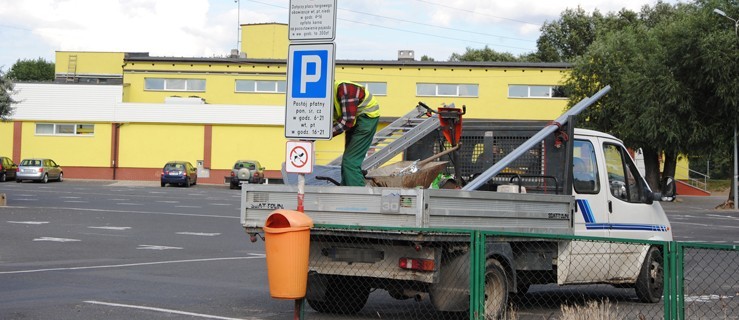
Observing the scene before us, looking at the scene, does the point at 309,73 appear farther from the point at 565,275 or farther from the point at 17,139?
the point at 17,139

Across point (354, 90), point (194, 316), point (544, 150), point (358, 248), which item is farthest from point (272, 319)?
point (544, 150)

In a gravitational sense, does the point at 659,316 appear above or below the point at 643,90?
below

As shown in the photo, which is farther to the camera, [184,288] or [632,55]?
[632,55]

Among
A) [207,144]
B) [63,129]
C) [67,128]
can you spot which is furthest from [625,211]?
[63,129]

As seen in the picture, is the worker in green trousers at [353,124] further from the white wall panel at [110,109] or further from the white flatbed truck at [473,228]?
the white wall panel at [110,109]

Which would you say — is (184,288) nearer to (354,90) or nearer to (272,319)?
(272,319)

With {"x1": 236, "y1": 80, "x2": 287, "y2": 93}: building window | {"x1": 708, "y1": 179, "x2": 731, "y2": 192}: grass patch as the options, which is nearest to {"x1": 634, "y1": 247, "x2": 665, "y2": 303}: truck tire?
{"x1": 236, "y1": 80, "x2": 287, "y2": 93}: building window

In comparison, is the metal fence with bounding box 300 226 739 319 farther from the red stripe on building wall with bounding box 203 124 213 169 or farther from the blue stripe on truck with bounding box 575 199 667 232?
the red stripe on building wall with bounding box 203 124 213 169

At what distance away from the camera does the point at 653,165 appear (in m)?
57.2

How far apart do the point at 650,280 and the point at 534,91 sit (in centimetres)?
5772

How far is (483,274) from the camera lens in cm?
857

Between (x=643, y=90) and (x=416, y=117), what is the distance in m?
40.1

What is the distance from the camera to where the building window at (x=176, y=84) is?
71812mm

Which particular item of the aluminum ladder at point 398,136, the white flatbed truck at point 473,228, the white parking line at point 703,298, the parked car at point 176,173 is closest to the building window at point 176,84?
the parked car at point 176,173
